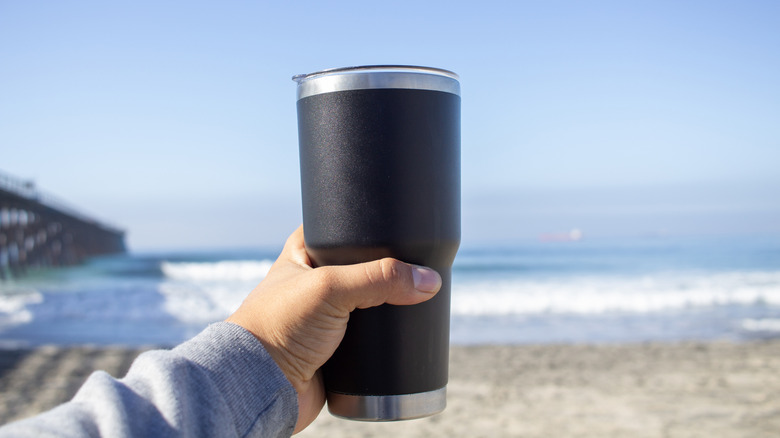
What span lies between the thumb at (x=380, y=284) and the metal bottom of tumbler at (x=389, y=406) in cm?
16

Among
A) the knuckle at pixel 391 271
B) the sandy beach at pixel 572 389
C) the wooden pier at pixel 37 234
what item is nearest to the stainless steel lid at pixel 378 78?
the knuckle at pixel 391 271

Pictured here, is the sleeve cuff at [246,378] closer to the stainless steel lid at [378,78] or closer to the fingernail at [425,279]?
the fingernail at [425,279]

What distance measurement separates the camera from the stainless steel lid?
985 millimetres

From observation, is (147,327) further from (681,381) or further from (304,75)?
(304,75)

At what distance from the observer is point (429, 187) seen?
39.4 inches

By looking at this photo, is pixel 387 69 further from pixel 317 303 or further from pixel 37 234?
pixel 37 234

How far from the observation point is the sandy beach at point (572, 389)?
15.0 feet

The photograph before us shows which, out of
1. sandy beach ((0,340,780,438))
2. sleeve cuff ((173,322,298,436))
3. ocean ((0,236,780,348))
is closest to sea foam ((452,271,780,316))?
ocean ((0,236,780,348))

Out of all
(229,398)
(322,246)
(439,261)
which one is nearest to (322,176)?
(322,246)

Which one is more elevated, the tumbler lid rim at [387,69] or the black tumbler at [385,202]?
the tumbler lid rim at [387,69]

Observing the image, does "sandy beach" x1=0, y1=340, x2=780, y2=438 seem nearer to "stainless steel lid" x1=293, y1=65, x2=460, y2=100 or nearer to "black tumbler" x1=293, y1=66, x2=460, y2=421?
"black tumbler" x1=293, y1=66, x2=460, y2=421

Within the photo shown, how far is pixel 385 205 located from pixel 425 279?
0.14 metres

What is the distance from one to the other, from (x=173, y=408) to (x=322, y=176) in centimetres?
43

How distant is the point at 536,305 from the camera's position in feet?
39.1
